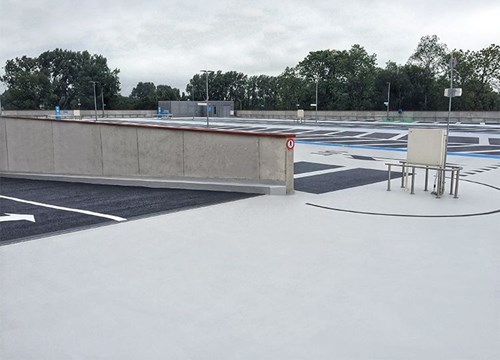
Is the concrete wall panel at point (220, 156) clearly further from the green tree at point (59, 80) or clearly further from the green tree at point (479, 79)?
the green tree at point (59, 80)

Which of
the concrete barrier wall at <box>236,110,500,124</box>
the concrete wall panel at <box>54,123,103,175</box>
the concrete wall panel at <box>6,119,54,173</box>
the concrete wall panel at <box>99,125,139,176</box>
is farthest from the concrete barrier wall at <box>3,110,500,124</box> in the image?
the concrete wall panel at <box>6,119,54,173</box>

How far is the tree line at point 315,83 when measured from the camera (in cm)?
8200

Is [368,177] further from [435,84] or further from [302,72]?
[302,72]

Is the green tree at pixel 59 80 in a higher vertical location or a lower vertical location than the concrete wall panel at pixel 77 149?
higher

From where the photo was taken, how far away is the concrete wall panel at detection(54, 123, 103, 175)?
1391 centimetres

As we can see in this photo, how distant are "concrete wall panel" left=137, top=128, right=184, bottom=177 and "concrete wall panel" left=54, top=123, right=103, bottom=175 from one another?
5.24 feet

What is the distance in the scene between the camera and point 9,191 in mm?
12953

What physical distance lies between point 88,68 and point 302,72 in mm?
52285

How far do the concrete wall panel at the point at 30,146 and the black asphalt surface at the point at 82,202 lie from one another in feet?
3.36

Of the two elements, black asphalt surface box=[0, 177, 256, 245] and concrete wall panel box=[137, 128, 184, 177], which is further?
concrete wall panel box=[137, 128, 184, 177]

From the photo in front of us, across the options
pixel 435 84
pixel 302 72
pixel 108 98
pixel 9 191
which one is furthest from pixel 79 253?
pixel 108 98

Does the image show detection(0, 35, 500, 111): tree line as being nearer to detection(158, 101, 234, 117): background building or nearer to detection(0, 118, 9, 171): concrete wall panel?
detection(158, 101, 234, 117): background building

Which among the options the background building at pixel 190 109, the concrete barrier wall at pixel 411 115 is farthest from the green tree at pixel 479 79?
the background building at pixel 190 109

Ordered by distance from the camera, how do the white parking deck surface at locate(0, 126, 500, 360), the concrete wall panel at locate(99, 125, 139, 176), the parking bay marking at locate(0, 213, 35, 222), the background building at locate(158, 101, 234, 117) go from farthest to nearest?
1. the background building at locate(158, 101, 234, 117)
2. the concrete wall panel at locate(99, 125, 139, 176)
3. the parking bay marking at locate(0, 213, 35, 222)
4. the white parking deck surface at locate(0, 126, 500, 360)
